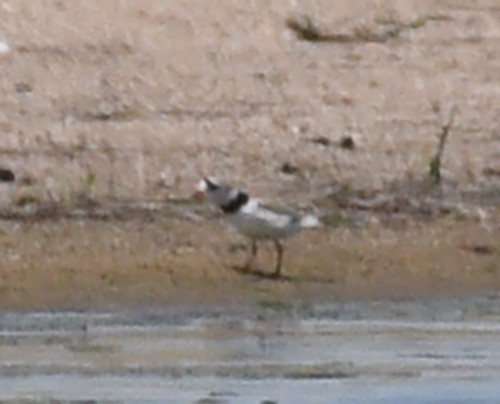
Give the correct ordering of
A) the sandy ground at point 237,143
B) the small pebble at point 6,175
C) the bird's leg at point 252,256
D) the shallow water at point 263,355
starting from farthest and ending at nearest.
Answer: the small pebble at point 6,175 → the bird's leg at point 252,256 → the sandy ground at point 237,143 → the shallow water at point 263,355

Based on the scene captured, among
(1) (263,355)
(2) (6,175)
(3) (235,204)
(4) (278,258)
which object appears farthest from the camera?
(2) (6,175)

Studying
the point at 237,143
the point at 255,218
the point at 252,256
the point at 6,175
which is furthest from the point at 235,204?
the point at 6,175

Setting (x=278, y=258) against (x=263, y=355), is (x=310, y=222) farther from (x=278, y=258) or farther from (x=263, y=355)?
(x=263, y=355)

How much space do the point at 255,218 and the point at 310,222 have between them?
1.02 feet

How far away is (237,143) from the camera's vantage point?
12609 millimetres

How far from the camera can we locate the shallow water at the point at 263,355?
977 centimetres

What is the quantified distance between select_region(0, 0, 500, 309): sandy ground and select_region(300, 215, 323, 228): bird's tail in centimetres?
6

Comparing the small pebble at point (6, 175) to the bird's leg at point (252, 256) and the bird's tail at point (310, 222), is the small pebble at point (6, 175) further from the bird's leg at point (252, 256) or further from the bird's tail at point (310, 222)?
the bird's tail at point (310, 222)

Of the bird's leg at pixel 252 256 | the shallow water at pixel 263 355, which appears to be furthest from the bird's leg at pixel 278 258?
the shallow water at pixel 263 355

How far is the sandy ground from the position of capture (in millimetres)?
11523

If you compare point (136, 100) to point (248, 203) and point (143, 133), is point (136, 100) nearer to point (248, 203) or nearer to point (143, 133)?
Answer: point (143, 133)

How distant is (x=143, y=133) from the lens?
1273cm

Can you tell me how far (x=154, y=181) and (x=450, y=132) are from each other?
4.91 ft

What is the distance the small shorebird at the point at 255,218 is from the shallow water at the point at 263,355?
490 millimetres
